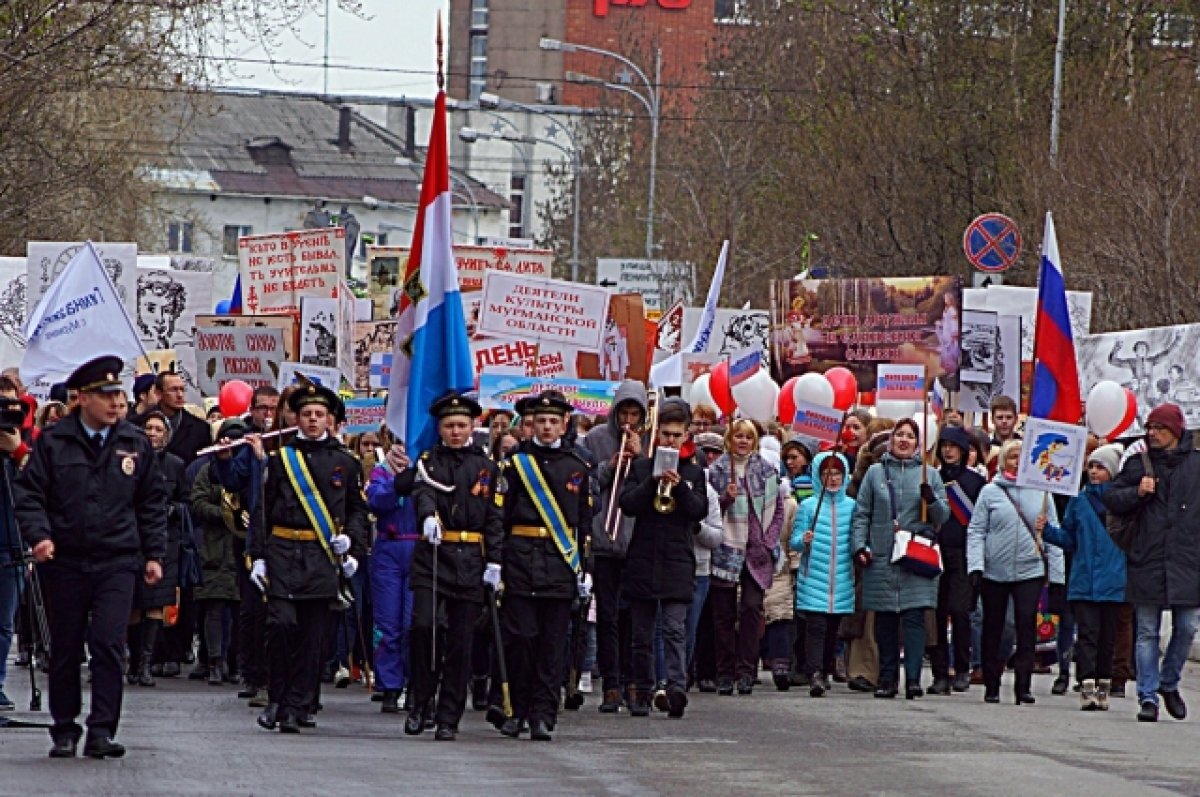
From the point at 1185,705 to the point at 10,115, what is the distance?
1673 cm

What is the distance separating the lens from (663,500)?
15.4m

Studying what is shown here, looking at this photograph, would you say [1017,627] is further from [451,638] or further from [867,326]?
[867,326]

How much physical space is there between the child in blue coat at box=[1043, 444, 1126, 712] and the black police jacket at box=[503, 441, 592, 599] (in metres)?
4.12

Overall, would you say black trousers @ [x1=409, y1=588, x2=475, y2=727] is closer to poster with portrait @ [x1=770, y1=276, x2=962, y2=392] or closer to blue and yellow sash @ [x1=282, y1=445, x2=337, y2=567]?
blue and yellow sash @ [x1=282, y1=445, x2=337, y2=567]

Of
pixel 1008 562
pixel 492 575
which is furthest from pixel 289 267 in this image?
pixel 492 575

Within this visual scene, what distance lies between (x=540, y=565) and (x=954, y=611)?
4.54 meters

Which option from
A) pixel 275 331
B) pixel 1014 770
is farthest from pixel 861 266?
pixel 1014 770

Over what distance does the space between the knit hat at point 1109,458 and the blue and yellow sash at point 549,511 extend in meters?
4.58

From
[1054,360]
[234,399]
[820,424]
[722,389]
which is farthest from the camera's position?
[722,389]

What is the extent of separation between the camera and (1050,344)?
1853cm

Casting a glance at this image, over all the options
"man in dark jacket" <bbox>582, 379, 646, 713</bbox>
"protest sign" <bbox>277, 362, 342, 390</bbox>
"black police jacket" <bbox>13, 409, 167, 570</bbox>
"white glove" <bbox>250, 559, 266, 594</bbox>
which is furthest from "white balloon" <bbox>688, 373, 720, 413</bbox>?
"black police jacket" <bbox>13, 409, 167, 570</bbox>

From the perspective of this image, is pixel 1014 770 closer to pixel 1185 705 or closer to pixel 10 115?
pixel 1185 705

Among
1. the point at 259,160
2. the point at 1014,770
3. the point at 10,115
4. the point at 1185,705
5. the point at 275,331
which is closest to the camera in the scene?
the point at 1014,770

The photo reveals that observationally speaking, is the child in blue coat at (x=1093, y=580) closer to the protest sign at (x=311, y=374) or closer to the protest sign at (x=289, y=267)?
the protest sign at (x=311, y=374)
